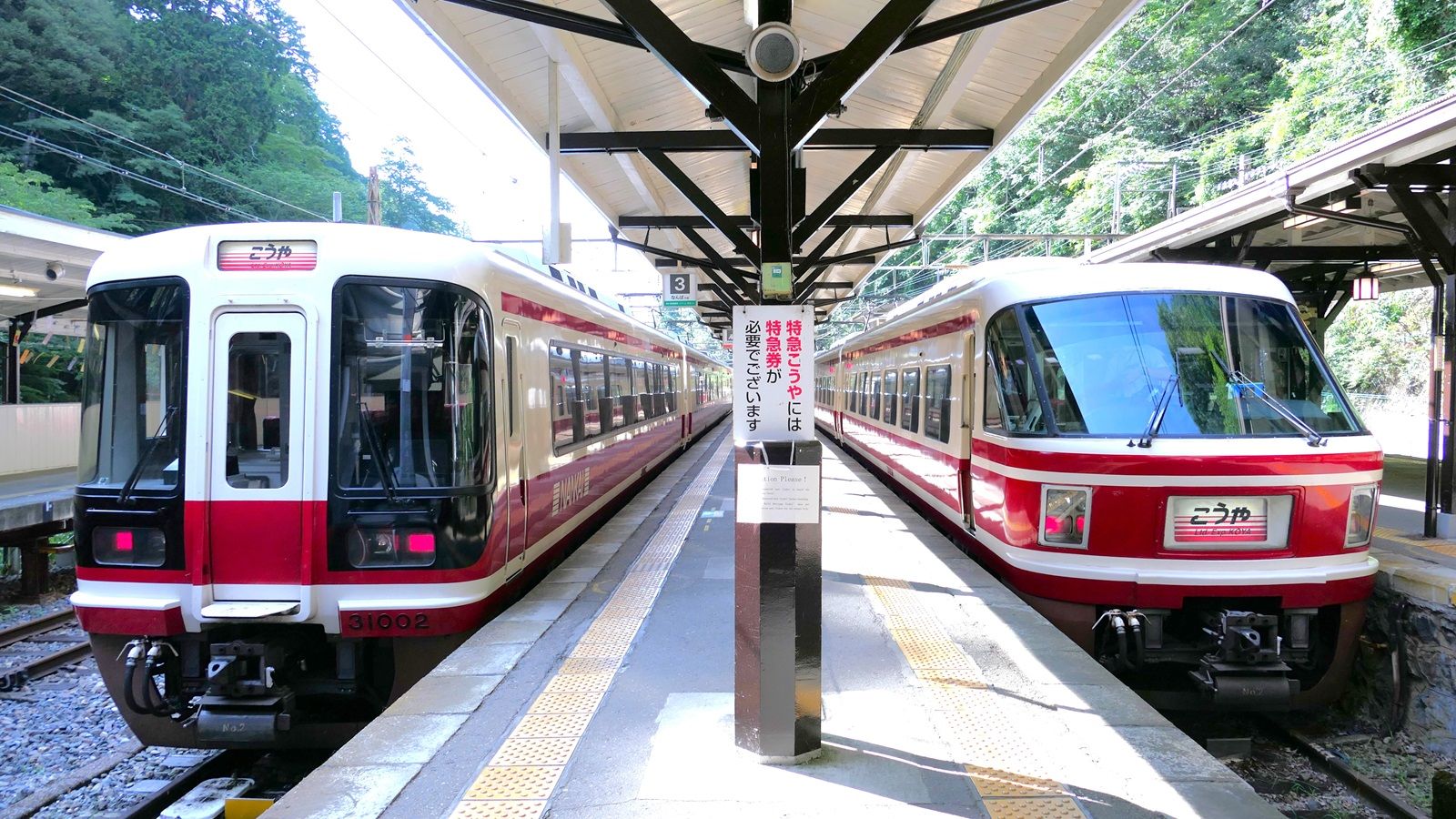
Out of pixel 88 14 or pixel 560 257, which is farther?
pixel 88 14

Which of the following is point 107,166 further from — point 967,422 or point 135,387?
point 967,422

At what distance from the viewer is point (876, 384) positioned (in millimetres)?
12906

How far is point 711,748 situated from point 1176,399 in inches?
140

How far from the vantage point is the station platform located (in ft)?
10.6

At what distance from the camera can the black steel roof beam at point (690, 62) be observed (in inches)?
137

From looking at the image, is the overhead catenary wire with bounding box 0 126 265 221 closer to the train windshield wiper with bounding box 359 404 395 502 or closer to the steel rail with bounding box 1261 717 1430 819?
the train windshield wiper with bounding box 359 404 395 502

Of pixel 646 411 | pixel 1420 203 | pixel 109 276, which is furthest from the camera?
pixel 646 411

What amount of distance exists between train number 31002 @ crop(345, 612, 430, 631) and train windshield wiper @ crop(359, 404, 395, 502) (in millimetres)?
642

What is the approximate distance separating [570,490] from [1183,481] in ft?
15.7

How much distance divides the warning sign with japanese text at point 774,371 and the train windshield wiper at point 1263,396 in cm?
325

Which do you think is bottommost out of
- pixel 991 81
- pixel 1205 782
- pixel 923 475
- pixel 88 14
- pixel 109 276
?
pixel 1205 782

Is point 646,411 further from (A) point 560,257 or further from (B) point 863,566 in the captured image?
(B) point 863,566

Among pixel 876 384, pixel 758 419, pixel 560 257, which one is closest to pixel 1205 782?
pixel 758 419

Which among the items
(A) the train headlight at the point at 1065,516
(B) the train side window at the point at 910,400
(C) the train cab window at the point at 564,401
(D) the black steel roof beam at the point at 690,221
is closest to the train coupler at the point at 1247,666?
(A) the train headlight at the point at 1065,516
